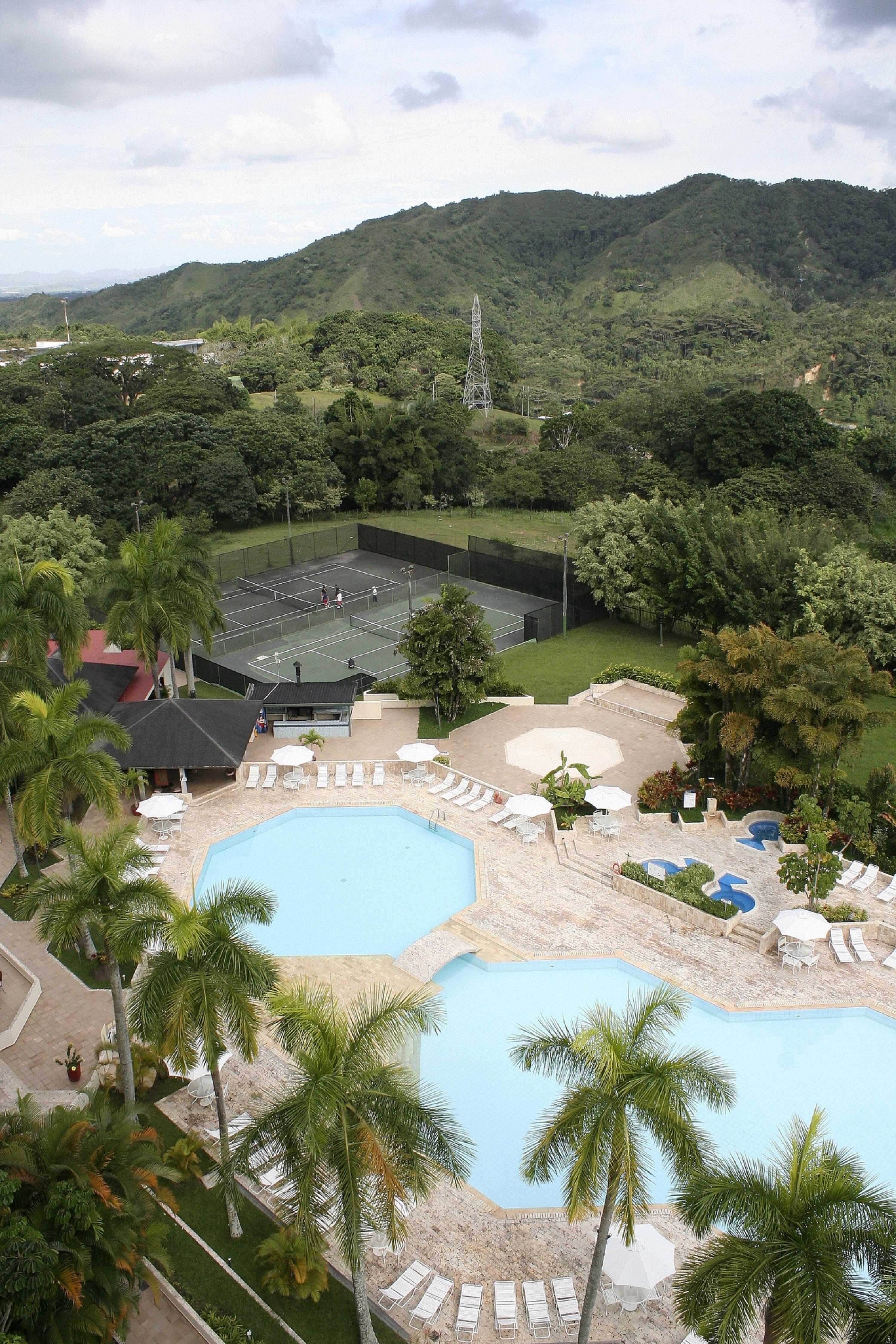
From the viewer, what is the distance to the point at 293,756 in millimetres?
28141

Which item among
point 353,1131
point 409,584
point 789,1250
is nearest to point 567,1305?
point 353,1131

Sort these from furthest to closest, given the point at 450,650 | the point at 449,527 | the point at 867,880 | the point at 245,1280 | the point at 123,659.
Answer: the point at 449,527, the point at 123,659, the point at 450,650, the point at 867,880, the point at 245,1280

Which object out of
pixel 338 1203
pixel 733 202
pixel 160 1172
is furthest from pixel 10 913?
pixel 733 202

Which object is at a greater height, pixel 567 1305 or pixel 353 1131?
pixel 353 1131

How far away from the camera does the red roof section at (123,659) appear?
107 feet

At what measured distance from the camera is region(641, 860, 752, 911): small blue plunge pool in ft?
73.5

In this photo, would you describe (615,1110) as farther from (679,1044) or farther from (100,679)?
(100,679)

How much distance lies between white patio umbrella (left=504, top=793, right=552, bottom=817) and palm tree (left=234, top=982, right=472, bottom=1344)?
1281 cm

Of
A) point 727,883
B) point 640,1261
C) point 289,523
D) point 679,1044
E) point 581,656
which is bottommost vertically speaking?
point 679,1044

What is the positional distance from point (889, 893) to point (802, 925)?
3.50 meters

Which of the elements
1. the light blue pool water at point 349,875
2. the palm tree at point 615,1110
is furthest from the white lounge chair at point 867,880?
the palm tree at point 615,1110

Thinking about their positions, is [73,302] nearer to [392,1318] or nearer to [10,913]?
[10,913]

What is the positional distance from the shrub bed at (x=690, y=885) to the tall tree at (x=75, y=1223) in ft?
41.3

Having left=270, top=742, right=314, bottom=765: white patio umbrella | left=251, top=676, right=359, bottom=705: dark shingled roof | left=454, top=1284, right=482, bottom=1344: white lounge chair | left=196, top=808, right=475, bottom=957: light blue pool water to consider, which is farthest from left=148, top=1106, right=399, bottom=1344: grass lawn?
left=251, top=676, right=359, bottom=705: dark shingled roof
